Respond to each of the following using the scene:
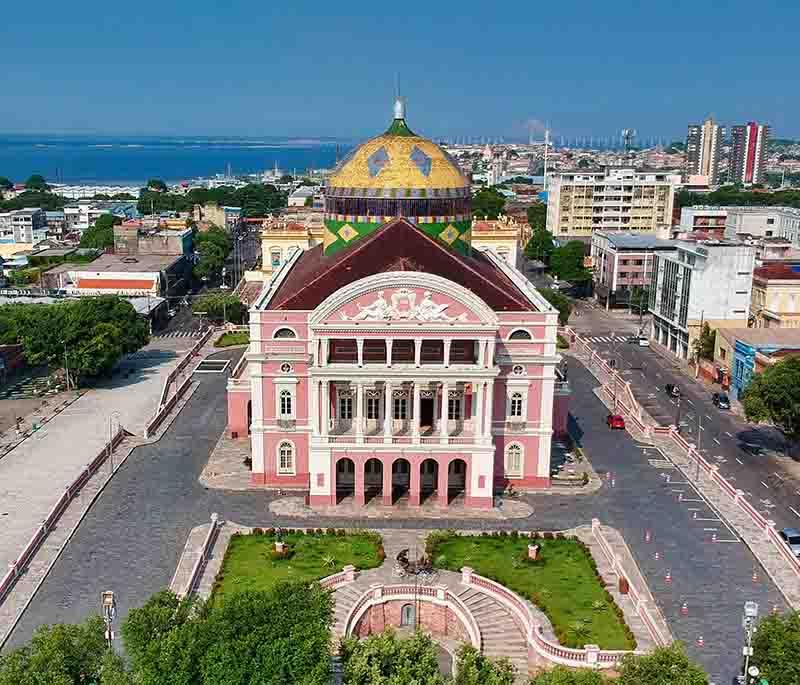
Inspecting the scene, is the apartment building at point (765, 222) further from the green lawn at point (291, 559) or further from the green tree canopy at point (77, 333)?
the green lawn at point (291, 559)

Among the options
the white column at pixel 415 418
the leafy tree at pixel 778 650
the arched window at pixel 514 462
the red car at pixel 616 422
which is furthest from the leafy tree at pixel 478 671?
the red car at pixel 616 422

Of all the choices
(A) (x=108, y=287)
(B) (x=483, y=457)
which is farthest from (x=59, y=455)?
(A) (x=108, y=287)

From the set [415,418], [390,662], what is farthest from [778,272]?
[390,662]

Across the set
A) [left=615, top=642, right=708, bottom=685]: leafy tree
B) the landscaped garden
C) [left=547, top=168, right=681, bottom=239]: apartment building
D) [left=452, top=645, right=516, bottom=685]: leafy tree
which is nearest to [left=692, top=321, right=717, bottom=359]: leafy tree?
the landscaped garden

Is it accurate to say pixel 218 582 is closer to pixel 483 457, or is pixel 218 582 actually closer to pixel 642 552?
pixel 483 457

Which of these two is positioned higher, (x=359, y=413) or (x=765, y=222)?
(x=765, y=222)

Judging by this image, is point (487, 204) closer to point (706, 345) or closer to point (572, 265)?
point (572, 265)
